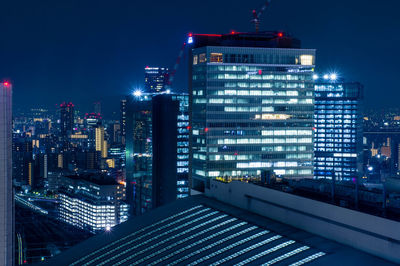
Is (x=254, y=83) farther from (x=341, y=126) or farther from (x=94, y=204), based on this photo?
(x=341, y=126)

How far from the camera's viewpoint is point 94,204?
14062 cm

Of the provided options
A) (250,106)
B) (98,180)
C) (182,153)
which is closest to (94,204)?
(98,180)

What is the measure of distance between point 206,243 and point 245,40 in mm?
62084

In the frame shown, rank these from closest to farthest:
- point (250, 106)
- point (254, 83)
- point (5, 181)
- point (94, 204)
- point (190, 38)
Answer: point (5, 181), point (250, 106), point (254, 83), point (190, 38), point (94, 204)

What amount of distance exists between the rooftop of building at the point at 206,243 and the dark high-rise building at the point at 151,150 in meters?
83.6

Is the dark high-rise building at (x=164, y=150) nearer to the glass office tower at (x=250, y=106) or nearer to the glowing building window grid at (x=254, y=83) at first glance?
the glass office tower at (x=250, y=106)

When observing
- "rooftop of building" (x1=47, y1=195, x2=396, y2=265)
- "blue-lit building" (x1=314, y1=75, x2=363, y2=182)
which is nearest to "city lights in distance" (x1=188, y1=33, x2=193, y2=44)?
"rooftop of building" (x1=47, y1=195, x2=396, y2=265)

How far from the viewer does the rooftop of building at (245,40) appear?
93.6m

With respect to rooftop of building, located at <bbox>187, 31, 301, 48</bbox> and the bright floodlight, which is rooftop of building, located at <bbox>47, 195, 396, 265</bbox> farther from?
the bright floodlight

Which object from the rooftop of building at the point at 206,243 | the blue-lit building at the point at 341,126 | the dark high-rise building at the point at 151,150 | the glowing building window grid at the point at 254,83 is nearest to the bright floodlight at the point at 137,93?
the dark high-rise building at the point at 151,150

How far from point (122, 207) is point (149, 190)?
865 cm

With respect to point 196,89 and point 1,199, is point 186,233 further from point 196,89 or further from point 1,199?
point 196,89

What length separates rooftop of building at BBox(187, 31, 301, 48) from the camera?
93.6m

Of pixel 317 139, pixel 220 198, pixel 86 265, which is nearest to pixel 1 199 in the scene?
pixel 86 265
